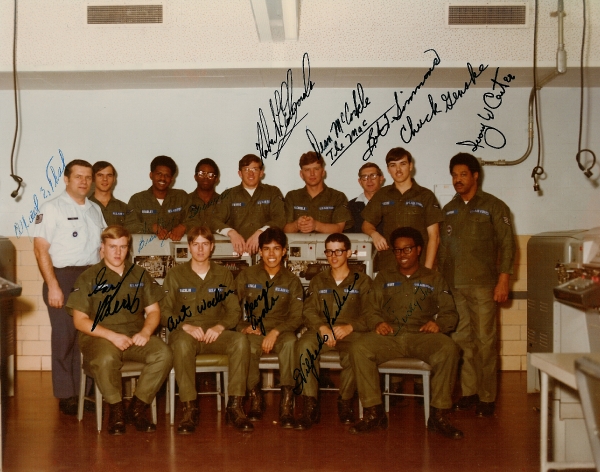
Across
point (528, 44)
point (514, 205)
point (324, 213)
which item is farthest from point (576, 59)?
point (324, 213)

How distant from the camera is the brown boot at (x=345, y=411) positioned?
145 inches

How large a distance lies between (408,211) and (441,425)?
1546mm

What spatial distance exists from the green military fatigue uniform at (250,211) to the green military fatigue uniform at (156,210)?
0.35m

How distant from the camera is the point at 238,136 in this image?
527cm

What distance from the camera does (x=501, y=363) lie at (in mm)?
5230

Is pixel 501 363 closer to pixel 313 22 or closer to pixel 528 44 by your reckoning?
pixel 528 44

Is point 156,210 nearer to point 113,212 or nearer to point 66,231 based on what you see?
point 113,212

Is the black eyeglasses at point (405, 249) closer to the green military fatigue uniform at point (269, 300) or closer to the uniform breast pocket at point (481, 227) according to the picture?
the uniform breast pocket at point (481, 227)

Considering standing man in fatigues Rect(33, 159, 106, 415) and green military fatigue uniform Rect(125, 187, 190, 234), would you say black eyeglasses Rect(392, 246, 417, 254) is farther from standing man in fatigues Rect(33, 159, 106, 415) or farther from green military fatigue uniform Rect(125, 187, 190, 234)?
standing man in fatigues Rect(33, 159, 106, 415)

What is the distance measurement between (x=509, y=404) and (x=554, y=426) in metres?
1.41
